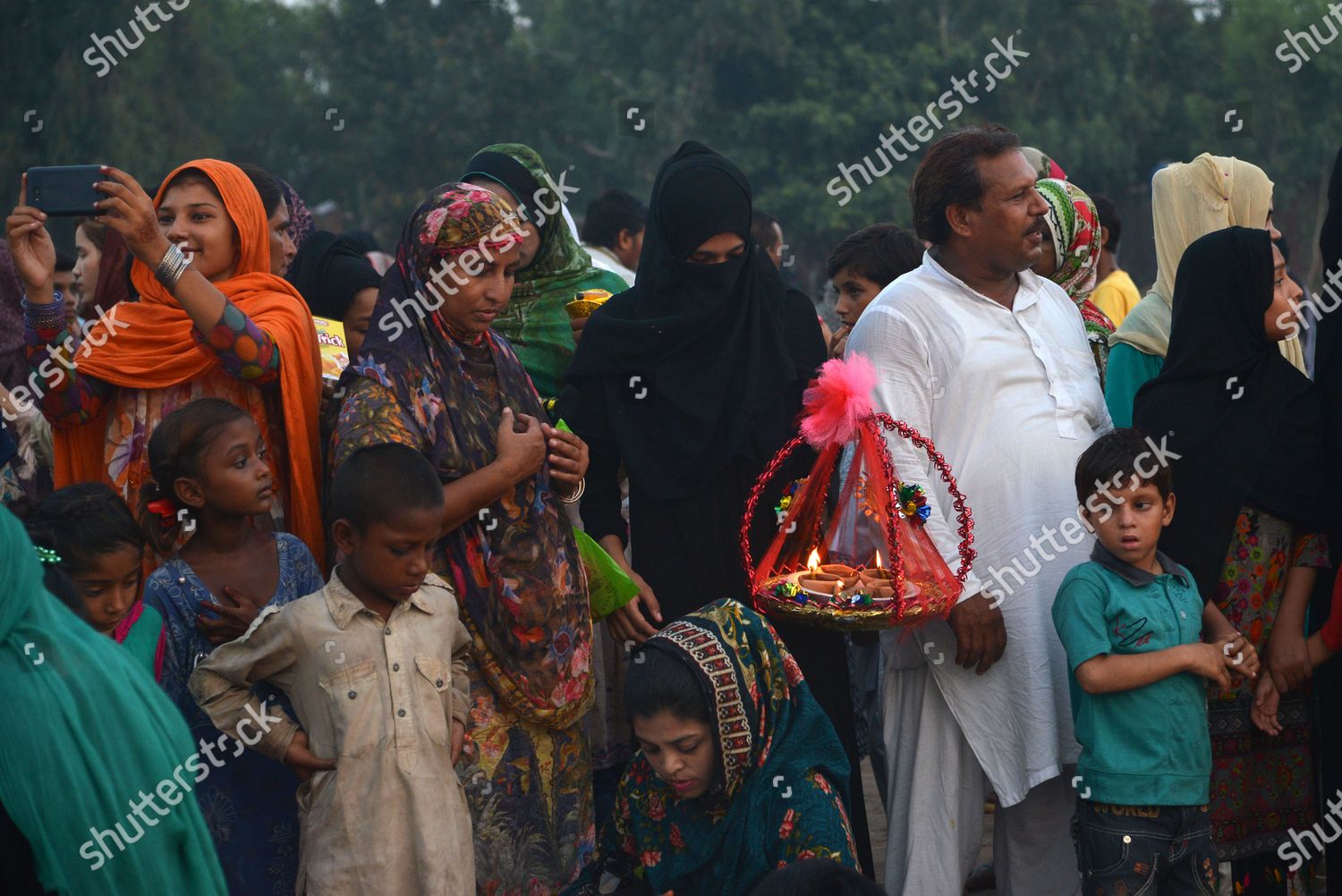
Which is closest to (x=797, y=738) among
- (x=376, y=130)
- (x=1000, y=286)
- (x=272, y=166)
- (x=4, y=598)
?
(x=1000, y=286)

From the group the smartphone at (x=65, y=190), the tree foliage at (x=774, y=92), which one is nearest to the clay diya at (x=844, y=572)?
the smartphone at (x=65, y=190)

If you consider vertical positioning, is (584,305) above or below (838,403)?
above

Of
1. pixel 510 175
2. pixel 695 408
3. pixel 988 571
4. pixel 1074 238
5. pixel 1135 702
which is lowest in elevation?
pixel 1135 702

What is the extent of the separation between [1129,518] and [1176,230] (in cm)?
126

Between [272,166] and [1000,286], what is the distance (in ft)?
113

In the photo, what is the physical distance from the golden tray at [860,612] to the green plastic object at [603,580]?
417 mm

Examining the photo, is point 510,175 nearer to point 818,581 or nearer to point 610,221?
point 818,581

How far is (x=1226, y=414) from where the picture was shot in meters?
3.76

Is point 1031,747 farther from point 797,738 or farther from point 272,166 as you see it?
point 272,166

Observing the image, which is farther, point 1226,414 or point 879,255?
point 879,255

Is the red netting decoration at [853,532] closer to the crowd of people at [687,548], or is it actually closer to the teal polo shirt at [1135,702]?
the crowd of people at [687,548]

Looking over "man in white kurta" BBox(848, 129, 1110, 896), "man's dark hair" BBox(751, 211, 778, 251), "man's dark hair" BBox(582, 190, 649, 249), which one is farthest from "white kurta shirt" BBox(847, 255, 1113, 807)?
"man's dark hair" BBox(582, 190, 649, 249)

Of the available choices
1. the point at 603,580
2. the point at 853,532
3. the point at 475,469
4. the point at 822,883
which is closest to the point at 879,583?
the point at 853,532

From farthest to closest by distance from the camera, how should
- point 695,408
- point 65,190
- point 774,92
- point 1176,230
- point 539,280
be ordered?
1. point 774,92
2. point 539,280
3. point 1176,230
4. point 695,408
5. point 65,190
